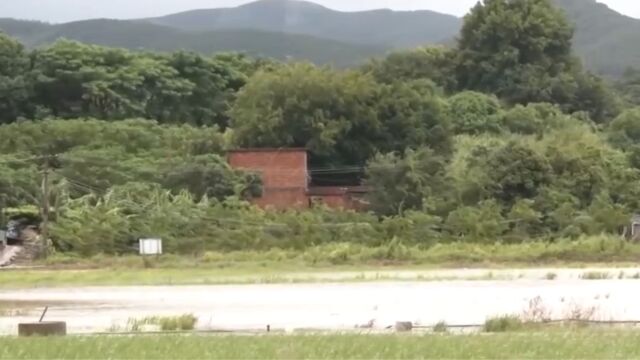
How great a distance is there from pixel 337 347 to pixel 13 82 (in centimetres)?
5816

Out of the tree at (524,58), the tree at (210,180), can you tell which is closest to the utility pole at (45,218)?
the tree at (210,180)

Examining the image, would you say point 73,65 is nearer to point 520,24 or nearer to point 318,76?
point 318,76

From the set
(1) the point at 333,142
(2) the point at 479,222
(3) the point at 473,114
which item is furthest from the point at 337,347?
(3) the point at 473,114

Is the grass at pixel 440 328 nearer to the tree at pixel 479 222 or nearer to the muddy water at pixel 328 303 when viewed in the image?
the muddy water at pixel 328 303

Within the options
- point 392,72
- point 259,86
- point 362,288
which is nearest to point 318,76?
point 259,86

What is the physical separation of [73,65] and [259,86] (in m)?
14.9

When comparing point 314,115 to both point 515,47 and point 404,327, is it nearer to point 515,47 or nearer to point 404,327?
point 515,47

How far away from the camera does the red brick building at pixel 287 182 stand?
5769 cm

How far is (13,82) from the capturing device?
231 ft

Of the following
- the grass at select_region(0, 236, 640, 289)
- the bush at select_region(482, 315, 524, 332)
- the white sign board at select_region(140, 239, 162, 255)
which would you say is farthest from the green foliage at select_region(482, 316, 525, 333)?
the white sign board at select_region(140, 239, 162, 255)

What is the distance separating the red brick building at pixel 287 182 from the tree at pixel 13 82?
1818 centimetres

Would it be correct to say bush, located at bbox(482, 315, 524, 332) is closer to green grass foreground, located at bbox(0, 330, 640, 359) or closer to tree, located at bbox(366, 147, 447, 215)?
green grass foreground, located at bbox(0, 330, 640, 359)

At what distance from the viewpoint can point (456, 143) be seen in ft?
211

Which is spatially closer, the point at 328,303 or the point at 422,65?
the point at 328,303
